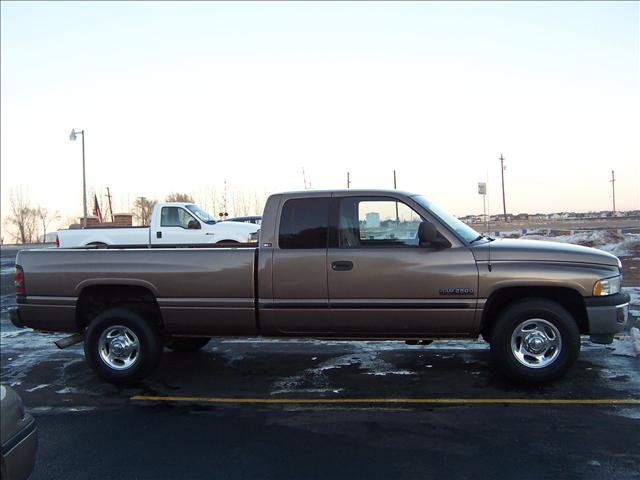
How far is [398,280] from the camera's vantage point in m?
5.27

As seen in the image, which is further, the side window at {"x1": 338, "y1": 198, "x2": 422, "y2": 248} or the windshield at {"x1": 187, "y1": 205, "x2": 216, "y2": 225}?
the windshield at {"x1": 187, "y1": 205, "x2": 216, "y2": 225}

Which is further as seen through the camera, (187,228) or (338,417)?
(187,228)

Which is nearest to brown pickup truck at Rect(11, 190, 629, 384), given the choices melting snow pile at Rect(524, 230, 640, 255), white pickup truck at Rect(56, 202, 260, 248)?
white pickup truck at Rect(56, 202, 260, 248)

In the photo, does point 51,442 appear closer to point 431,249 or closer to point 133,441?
point 133,441

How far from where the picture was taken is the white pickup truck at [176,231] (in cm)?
1469

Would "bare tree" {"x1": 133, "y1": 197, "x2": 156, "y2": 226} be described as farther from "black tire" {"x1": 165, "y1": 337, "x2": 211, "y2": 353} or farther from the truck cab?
"black tire" {"x1": 165, "y1": 337, "x2": 211, "y2": 353}

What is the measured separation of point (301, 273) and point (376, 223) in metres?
0.93

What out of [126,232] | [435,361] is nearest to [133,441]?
[435,361]

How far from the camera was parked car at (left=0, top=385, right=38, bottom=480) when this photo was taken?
2803mm

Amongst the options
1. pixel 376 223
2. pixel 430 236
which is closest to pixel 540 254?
pixel 430 236

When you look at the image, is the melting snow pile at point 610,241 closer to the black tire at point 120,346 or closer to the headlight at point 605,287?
the headlight at point 605,287

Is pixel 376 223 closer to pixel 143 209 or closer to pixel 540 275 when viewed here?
pixel 540 275

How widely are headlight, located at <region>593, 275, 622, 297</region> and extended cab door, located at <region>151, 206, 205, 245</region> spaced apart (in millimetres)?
11668

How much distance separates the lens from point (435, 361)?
6.37m
